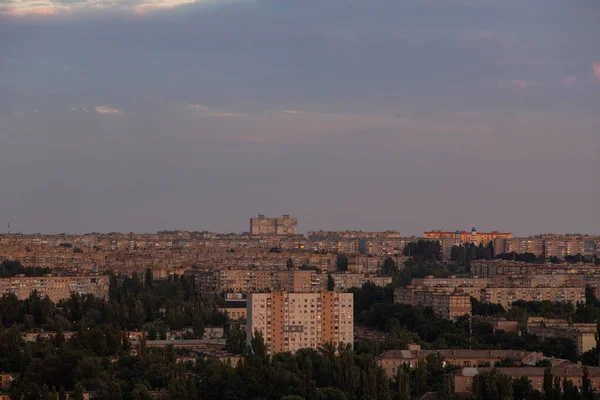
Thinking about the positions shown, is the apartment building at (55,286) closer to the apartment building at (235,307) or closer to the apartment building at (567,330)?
the apartment building at (235,307)

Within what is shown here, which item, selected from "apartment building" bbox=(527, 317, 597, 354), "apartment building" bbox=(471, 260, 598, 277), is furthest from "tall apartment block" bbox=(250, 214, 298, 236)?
"apartment building" bbox=(527, 317, 597, 354)

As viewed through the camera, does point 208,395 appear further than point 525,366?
No

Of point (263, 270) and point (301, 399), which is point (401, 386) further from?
point (263, 270)

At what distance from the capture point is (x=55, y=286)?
58.7m

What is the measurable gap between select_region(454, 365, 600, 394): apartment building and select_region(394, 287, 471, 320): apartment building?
16.3 metres

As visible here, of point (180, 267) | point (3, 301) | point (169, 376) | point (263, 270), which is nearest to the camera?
point (169, 376)

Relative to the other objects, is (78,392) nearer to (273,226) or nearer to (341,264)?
(341,264)

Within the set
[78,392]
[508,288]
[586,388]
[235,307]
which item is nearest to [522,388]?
[586,388]

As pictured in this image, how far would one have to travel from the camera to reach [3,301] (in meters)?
47.9

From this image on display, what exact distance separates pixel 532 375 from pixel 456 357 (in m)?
4.32

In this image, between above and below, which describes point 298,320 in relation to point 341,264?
below

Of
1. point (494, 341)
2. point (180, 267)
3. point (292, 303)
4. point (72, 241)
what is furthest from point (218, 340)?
point (72, 241)

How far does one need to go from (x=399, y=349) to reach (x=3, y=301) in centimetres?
1461

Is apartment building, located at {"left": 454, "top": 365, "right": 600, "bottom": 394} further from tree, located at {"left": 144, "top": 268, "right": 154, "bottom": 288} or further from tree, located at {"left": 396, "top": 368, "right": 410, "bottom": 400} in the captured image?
tree, located at {"left": 144, "top": 268, "right": 154, "bottom": 288}
